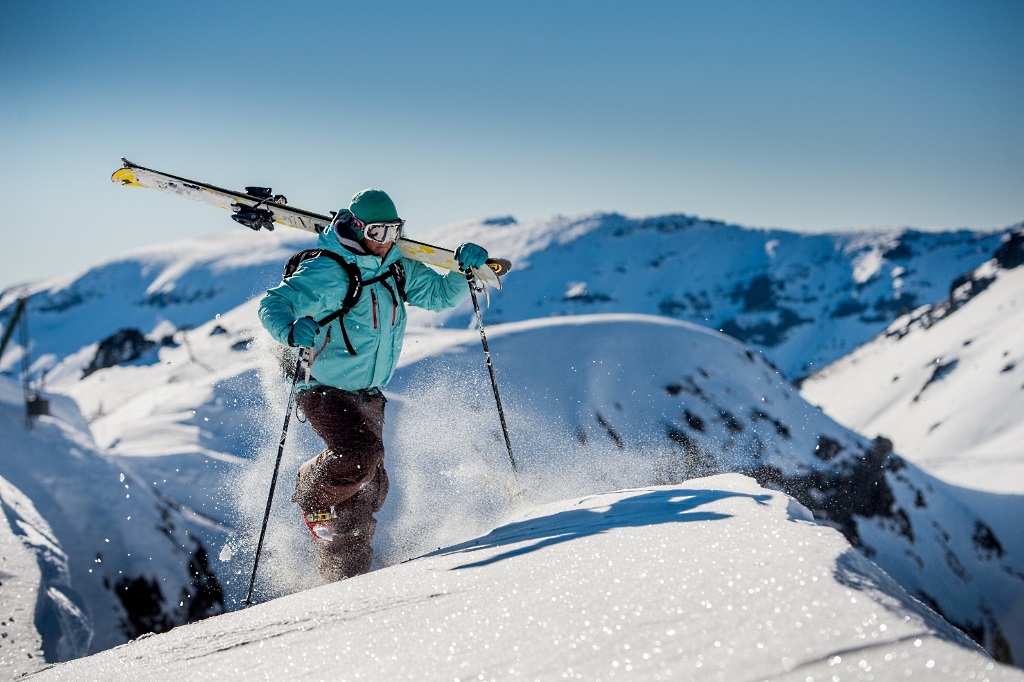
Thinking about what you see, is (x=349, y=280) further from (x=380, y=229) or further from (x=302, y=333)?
(x=302, y=333)

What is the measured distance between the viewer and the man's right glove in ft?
15.0

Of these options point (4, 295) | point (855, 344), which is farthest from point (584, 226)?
point (4, 295)

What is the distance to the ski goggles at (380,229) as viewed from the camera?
505 centimetres

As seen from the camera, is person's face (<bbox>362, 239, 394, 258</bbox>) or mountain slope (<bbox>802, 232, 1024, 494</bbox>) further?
mountain slope (<bbox>802, 232, 1024, 494</bbox>)

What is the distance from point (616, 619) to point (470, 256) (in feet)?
13.4

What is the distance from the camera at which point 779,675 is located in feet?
4.96

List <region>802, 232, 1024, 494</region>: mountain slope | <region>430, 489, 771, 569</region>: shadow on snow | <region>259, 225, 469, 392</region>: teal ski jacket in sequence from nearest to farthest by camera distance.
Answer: <region>430, 489, 771, 569</region>: shadow on snow
<region>259, 225, 469, 392</region>: teal ski jacket
<region>802, 232, 1024, 494</region>: mountain slope

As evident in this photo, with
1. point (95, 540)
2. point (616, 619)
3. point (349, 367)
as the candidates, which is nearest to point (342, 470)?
point (349, 367)

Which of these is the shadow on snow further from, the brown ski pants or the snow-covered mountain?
the brown ski pants

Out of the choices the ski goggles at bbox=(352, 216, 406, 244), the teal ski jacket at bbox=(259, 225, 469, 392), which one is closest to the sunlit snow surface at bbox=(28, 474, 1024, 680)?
the teal ski jacket at bbox=(259, 225, 469, 392)

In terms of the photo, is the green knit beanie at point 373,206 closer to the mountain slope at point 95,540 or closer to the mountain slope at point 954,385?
the mountain slope at point 95,540

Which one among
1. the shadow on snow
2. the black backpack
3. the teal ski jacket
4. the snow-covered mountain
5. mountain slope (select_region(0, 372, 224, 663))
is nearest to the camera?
the shadow on snow

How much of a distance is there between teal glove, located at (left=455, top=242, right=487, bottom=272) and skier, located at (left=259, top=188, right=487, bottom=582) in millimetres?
579

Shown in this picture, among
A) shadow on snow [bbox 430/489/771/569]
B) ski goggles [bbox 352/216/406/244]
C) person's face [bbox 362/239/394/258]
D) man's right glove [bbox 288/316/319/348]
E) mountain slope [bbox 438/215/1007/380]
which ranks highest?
ski goggles [bbox 352/216/406/244]
